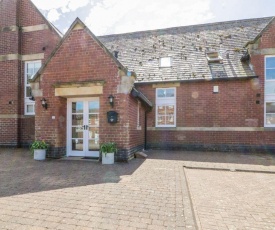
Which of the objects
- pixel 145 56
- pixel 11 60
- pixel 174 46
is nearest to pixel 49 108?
pixel 11 60

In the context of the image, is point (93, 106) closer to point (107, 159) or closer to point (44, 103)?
point (44, 103)

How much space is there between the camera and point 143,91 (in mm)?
11570

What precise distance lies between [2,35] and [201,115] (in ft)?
42.1

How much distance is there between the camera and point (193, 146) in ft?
36.2

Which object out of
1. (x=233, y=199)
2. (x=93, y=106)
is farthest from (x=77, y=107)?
(x=233, y=199)

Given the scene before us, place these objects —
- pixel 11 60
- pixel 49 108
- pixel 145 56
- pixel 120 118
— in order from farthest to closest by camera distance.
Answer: pixel 145 56 → pixel 11 60 → pixel 49 108 → pixel 120 118

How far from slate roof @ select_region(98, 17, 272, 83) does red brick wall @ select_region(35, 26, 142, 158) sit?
417 centimetres

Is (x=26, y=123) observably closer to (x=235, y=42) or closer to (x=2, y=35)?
(x=2, y=35)

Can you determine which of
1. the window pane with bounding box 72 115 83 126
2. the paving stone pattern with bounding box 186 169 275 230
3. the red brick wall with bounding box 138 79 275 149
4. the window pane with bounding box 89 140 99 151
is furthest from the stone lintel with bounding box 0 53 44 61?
the paving stone pattern with bounding box 186 169 275 230

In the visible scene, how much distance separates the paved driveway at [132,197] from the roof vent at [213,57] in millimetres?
6781

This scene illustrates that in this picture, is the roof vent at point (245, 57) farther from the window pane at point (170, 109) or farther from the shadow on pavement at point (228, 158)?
the shadow on pavement at point (228, 158)

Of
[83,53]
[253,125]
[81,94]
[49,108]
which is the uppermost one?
[83,53]

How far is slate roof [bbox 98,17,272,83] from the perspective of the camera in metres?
11.0

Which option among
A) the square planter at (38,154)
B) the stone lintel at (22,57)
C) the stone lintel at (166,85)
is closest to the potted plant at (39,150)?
the square planter at (38,154)
